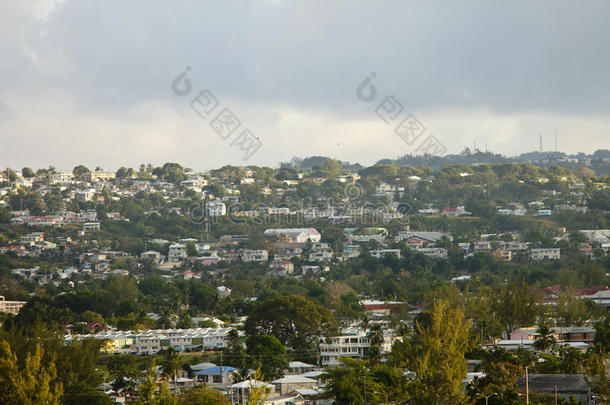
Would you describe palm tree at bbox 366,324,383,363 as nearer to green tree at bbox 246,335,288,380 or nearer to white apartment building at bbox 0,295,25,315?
green tree at bbox 246,335,288,380

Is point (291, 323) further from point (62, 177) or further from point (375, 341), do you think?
point (62, 177)

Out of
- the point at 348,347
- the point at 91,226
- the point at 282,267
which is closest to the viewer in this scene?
the point at 348,347

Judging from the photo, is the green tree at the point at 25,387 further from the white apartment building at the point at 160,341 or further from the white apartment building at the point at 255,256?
the white apartment building at the point at 255,256

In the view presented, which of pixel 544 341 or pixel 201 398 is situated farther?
pixel 544 341

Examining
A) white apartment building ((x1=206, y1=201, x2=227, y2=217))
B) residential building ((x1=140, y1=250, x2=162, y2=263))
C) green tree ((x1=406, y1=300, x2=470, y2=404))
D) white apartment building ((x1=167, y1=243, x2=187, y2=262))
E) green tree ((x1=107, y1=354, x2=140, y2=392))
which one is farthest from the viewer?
white apartment building ((x1=206, y1=201, x2=227, y2=217))

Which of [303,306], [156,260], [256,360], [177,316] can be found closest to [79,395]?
[256,360]

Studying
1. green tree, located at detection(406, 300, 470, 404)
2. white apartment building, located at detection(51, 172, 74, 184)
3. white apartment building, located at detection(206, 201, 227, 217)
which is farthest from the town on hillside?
white apartment building, located at detection(51, 172, 74, 184)

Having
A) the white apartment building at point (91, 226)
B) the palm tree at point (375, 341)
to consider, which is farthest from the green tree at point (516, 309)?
the white apartment building at point (91, 226)

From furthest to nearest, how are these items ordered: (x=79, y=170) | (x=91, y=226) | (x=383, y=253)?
(x=79, y=170)
(x=91, y=226)
(x=383, y=253)

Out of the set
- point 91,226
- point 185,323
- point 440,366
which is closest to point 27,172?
point 91,226
